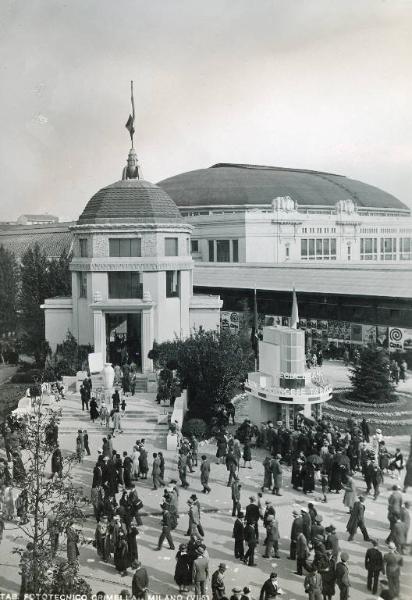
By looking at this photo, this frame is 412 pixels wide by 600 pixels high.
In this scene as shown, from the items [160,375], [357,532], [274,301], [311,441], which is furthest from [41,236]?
[357,532]

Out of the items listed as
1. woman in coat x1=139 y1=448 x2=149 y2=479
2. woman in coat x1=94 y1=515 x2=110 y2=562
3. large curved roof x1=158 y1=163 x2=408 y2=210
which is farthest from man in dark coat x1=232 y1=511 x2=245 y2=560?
large curved roof x1=158 y1=163 x2=408 y2=210

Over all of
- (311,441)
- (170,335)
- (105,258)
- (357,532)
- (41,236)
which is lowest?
(357,532)

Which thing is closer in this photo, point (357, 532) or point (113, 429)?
point (357, 532)

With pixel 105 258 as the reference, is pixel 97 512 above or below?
below

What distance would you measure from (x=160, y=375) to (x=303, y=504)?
13176 mm

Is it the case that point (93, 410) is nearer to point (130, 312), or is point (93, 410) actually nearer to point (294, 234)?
point (130, 312)

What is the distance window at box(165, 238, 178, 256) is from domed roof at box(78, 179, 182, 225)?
1178 mm

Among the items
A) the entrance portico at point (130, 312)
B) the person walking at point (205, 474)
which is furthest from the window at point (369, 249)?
the person walking at point (205, 474)

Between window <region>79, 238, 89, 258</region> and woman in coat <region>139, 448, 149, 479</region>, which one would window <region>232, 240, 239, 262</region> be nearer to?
window <region>79, 238, 89, 258</region>

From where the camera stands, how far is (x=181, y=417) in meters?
26.9

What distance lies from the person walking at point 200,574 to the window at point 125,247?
2608cm

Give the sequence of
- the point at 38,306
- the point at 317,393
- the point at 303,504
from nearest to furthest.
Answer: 1. the point at 303,504
2. the point at 317,393
3. the point at 38,306

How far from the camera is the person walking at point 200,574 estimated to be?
13852mm

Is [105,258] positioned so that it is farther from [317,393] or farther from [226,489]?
[226,489]
